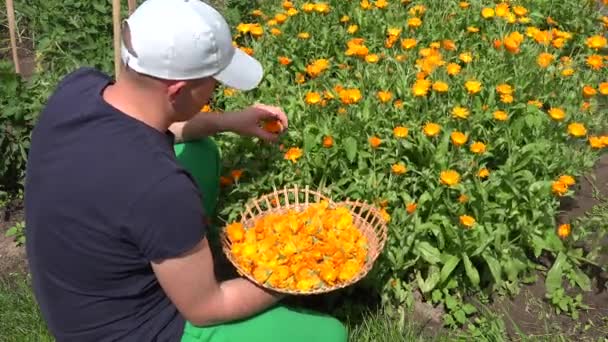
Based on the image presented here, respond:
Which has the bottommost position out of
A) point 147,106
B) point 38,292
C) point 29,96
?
point 29,96

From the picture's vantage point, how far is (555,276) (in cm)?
275

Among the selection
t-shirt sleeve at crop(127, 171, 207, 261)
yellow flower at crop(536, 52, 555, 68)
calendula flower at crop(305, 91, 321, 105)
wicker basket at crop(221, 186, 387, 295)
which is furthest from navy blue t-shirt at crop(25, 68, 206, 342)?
yellow flower at crop(536, 52, 555, 68)

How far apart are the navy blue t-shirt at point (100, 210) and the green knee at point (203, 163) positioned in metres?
0.59

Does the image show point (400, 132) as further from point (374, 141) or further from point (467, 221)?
point (467, 221)

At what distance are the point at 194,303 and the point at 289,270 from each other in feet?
1.12

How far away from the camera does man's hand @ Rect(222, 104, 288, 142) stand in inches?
97.2

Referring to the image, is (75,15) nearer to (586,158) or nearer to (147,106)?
(147,106)

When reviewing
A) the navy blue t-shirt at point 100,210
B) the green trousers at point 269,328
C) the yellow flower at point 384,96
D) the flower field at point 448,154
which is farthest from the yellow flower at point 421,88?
the navy blue t-shirt at point 100,210

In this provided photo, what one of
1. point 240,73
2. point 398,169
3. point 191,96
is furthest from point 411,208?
point 191,96

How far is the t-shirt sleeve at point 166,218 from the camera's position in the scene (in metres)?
1.69

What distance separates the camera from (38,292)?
2.03m

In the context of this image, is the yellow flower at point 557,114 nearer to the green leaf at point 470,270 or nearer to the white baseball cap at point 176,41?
the green leaf at point 470,270

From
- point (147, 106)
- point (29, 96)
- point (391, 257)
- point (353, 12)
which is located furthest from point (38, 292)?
point (353, 12)

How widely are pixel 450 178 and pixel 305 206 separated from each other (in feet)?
1.80
